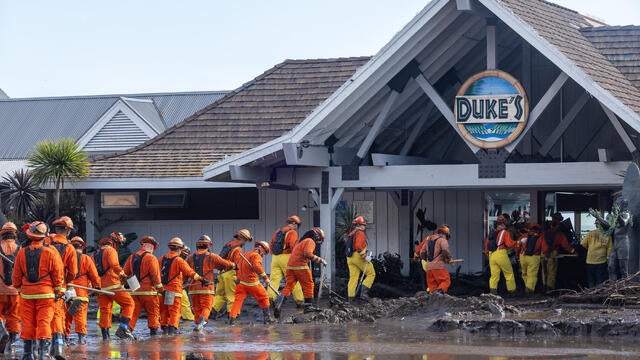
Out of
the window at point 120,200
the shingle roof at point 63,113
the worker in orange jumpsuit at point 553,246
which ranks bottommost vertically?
the worker in orange jumpsuit at point 553,246

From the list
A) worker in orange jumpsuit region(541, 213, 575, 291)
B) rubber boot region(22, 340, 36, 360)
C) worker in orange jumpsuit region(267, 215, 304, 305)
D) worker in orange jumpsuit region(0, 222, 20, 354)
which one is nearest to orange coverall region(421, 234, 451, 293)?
worker in orange jumpsuit region(267, 215, 304, 305)

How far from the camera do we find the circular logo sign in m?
23.3

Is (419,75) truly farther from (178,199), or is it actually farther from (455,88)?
(178,199)

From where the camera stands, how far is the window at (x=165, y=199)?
29.3 meters

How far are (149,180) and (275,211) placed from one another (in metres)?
2.86

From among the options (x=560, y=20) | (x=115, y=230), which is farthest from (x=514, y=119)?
(x=115, y=230)

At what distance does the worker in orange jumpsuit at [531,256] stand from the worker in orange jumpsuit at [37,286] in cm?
Answer: 1106

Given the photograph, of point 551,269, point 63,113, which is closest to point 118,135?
point 63,113

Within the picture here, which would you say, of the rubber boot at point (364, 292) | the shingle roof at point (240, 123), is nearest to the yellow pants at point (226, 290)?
the rubber boot at point (364, 292)

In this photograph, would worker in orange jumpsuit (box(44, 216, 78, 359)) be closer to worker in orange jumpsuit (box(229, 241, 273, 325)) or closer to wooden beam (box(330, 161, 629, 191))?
worker in orange jumpsuit (box(229, 241, 273, 325))

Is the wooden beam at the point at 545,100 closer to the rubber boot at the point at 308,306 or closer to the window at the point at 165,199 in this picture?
the rubber boot at the point at 308,306

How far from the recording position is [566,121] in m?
24.0

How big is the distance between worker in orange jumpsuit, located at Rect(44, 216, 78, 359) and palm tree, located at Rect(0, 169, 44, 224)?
12642 millimetres

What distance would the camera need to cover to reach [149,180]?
2788 centimetres
